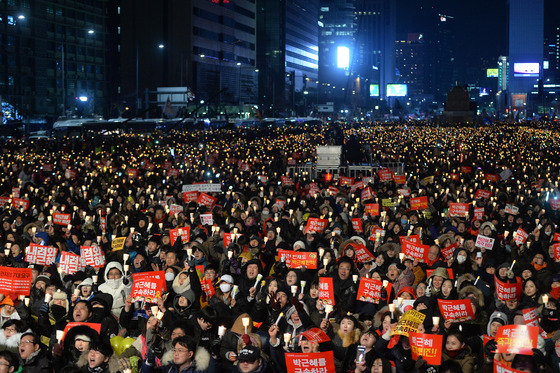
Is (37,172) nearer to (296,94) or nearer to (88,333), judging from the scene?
(88,333)

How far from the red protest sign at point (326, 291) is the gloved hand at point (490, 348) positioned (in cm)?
238

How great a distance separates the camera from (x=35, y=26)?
79250 mm

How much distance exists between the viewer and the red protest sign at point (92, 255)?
11.7 metres

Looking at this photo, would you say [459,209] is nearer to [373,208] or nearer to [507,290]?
[373,208]

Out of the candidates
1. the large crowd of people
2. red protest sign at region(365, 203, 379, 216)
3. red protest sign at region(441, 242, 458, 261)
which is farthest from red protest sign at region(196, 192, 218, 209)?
red protest sign at region(441, 242, 458, 261)

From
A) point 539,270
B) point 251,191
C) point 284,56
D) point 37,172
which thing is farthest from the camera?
point 284,56

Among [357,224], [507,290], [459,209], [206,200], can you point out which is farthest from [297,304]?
[206,200]

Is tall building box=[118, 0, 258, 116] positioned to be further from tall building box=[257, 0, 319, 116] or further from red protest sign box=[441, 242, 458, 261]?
red protest sign box=[441, 242, 458, 261]

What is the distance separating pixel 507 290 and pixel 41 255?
20.8 ft

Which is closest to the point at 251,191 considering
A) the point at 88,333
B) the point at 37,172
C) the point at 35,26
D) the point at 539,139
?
the point at 37,172

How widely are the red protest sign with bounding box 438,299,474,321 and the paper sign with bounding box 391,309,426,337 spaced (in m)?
0.71

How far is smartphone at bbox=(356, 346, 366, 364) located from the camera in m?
6.98

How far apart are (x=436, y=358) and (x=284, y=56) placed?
5123 inches

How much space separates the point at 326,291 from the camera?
9.45 metres
